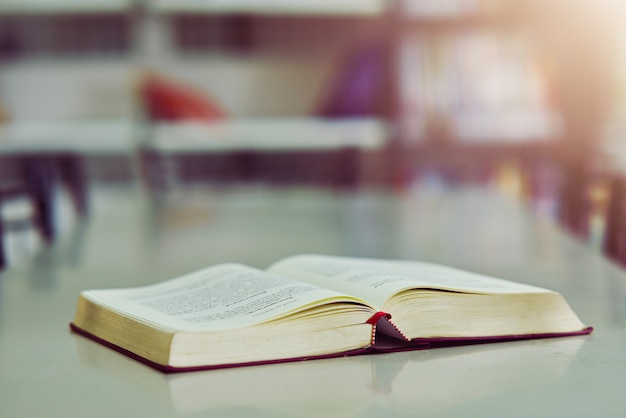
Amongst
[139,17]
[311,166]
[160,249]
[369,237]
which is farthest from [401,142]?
[160,249]

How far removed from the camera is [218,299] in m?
0.62

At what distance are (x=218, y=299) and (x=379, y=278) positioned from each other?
12 cm

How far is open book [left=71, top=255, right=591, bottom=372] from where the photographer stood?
20.9 inches

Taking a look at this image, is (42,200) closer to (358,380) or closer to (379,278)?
(379,278)

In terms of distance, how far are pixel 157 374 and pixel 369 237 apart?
2.76 ft

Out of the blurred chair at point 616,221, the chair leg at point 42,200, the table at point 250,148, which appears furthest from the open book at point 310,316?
the table at point 250,148

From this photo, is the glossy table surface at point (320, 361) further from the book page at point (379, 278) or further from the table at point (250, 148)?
the table at point (250, 148)

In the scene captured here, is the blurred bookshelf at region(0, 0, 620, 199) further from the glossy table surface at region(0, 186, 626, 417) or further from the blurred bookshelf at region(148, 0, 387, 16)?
the glossy table surface at region(0, 186, 626, 417)

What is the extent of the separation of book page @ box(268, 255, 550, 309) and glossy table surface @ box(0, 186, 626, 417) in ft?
0.16

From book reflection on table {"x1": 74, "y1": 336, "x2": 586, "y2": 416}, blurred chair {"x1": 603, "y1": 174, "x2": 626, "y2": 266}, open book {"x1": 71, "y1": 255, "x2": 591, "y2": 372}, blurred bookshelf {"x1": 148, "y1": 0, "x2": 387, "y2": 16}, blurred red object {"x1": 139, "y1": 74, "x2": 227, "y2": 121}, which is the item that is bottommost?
blurred chair {"x1": 603, "y1": 174, "x2": 626, "y2": 266}

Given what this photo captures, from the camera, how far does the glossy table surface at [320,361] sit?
461mm

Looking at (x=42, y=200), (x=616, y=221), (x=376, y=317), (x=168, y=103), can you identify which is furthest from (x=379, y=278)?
(x=168, y=103)

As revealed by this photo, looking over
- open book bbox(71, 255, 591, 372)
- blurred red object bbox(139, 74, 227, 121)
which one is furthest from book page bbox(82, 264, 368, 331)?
blurred red object bbox(139, 74, 227, 121)

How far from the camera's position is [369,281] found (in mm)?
633
